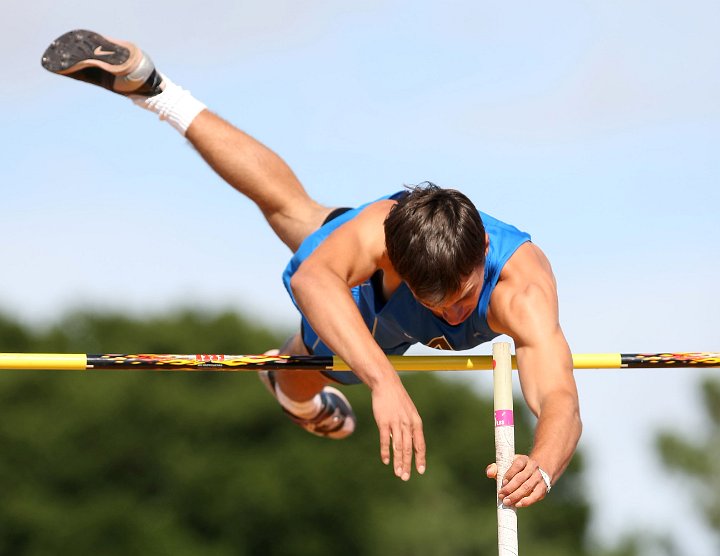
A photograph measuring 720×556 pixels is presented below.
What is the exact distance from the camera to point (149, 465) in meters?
27.1

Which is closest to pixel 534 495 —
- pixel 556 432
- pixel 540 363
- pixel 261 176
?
pixel 556 432

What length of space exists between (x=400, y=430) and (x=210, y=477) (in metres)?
22.8

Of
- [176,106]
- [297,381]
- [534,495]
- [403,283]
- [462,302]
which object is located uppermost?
[176,106]

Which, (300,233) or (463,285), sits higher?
(300,233)

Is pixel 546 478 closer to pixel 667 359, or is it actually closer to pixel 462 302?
pixel 462 302

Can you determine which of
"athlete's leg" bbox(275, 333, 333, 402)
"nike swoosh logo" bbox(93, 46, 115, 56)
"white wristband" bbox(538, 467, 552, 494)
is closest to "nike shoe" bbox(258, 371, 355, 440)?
"athlete's leg" bbox(275, 333, 333, 402)

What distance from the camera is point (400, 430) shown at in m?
4.06

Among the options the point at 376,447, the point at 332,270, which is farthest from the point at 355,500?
the point at 332,270

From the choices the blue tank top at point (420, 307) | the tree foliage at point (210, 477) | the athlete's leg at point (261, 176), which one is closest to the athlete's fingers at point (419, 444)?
the blue tank top at point (420, 307)

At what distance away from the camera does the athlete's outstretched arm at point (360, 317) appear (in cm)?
407

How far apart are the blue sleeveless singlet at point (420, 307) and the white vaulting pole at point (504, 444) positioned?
67 centimetres

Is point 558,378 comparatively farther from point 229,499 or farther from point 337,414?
point 229,499

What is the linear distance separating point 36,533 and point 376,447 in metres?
7.05

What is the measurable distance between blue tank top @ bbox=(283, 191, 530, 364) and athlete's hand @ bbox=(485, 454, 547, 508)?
44.0 inches
